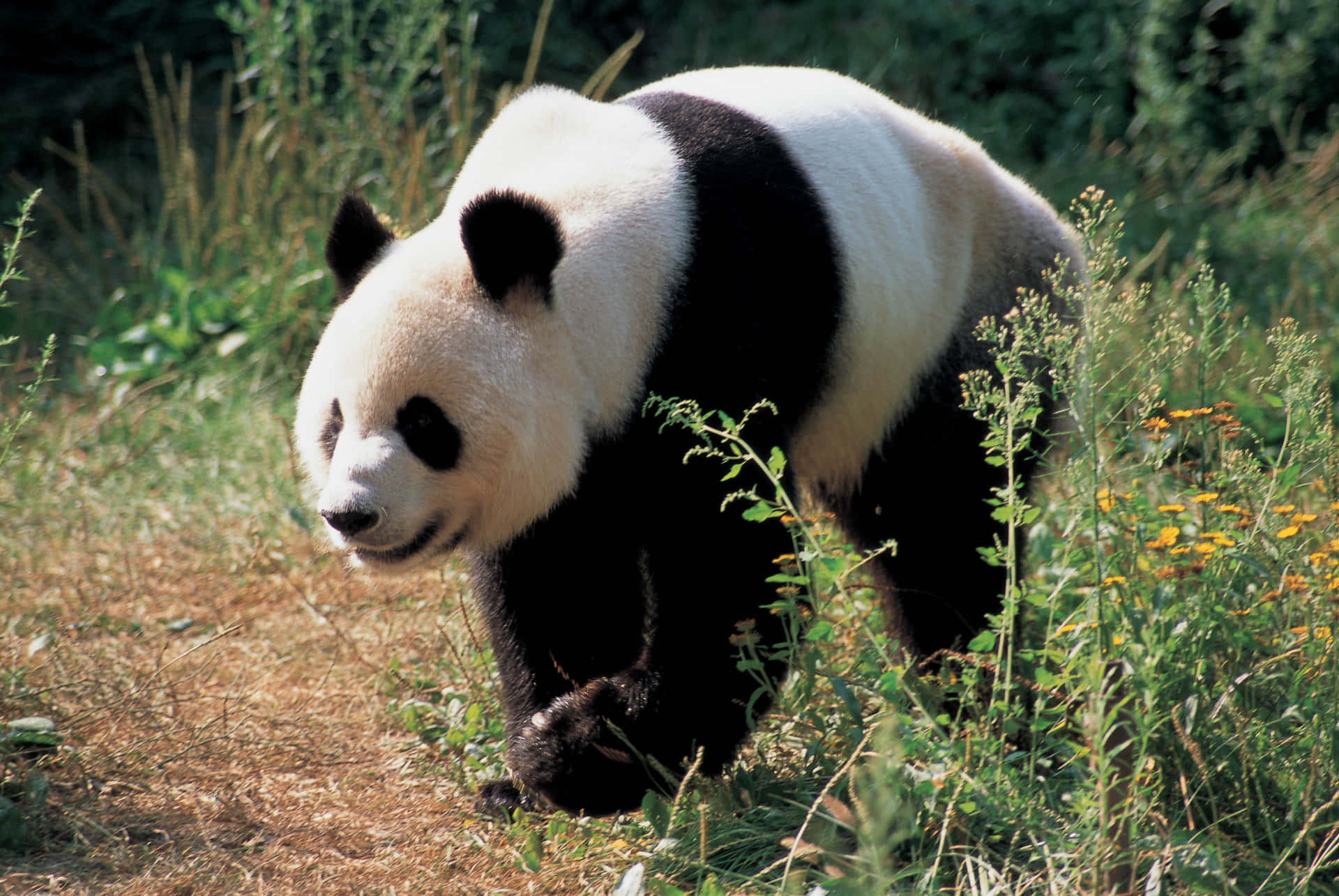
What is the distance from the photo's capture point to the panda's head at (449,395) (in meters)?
2.58

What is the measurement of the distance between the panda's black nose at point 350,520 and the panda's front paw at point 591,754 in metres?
0.64

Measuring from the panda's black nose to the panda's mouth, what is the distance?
103 mm

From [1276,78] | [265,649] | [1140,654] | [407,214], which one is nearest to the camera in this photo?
[1140,654]

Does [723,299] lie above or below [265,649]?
above

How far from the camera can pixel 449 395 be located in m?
2.59

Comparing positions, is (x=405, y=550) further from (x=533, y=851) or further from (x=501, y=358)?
(x=533, y=851)

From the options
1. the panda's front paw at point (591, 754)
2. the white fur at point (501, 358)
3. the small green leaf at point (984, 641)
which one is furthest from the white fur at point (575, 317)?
the small green leaf at point (984, 641)

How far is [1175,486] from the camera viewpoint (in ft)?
13.4

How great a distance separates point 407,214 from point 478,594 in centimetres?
255

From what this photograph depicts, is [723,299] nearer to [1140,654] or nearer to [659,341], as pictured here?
[659,341]

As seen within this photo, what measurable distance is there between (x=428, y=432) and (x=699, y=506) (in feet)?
1.93

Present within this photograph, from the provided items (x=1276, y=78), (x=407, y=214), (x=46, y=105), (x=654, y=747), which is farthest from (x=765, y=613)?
(x=46, y=105)

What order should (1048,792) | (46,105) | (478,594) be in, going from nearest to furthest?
(1048,792) → (478,594) → (46,105)

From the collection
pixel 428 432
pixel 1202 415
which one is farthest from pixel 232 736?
pixel 1202 415
